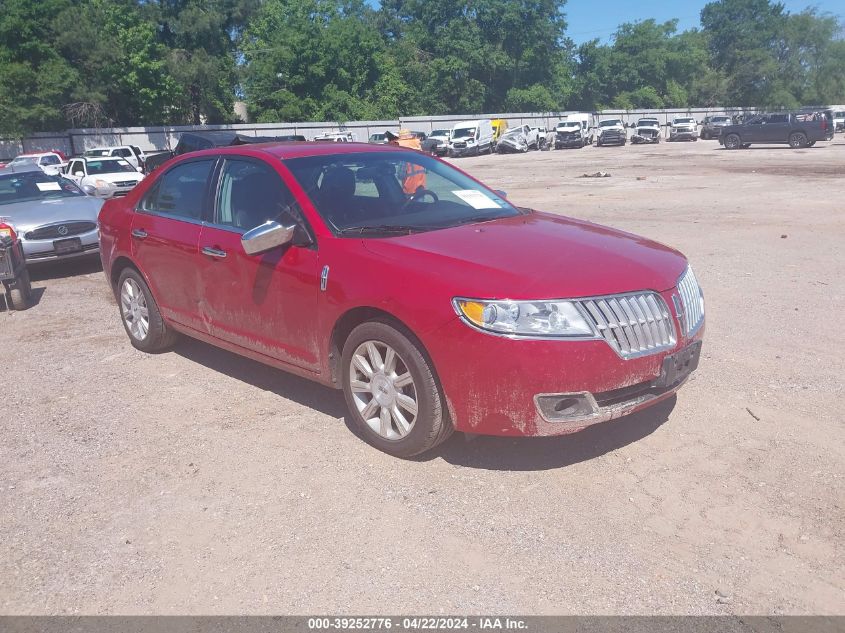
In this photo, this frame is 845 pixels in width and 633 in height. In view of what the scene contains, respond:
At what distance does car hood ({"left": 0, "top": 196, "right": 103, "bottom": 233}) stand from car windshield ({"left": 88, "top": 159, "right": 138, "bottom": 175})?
40.9ft

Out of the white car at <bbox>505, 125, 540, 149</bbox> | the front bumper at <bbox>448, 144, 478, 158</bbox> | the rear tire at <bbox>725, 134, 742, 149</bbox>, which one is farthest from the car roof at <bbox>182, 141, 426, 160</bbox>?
the white car at <bbox>505, 125, 540, 149</bbox>

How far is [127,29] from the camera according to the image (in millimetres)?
53000

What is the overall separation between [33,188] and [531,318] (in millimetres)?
9982

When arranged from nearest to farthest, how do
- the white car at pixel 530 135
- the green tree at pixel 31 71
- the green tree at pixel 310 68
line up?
1. the green tree at pixel 31 71
2. the white car at pixel 530 135
3. the green tree at pixel 310 68

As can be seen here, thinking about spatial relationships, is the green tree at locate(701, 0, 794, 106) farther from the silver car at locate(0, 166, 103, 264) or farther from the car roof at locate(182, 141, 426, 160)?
the car roof at locate(182, 141, 426, 160)

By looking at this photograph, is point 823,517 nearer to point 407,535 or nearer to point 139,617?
point 407,535

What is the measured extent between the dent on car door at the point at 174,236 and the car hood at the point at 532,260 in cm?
177

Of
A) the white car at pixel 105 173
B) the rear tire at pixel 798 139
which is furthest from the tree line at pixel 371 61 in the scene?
the rear tire at pixel 798 139

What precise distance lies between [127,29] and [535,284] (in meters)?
56.8

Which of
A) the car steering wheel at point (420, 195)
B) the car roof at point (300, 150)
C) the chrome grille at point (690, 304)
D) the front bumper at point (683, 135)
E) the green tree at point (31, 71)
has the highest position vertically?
the green tree at point (31, 71)

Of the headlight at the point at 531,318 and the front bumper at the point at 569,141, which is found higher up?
the headlight at the point at 531,318

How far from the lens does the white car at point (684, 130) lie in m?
54.2

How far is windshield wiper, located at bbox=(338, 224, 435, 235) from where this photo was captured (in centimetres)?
450

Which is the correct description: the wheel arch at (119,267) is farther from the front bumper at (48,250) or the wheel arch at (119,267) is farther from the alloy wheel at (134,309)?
the front bumper at (48,250)
